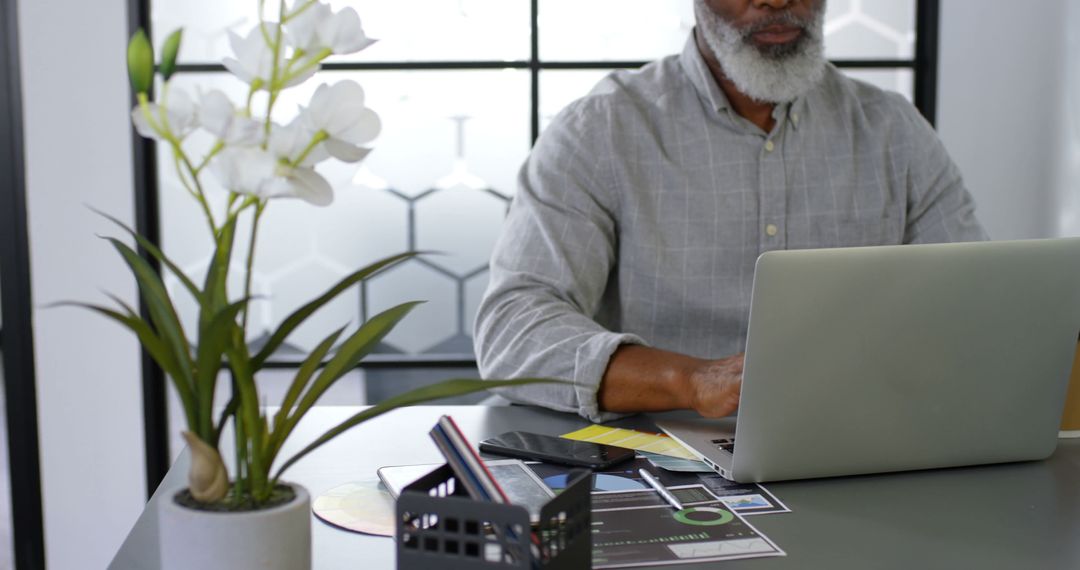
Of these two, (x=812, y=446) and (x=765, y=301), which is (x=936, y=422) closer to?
(x=812, y=446)

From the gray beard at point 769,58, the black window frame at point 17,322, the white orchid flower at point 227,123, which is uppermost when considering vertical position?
the gray beard at point 769,58

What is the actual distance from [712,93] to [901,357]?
0.99 meters

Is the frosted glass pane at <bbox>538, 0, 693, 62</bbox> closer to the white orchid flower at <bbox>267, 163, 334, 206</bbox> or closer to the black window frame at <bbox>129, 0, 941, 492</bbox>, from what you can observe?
the black window frame at <bbox>129, 0, 941, 492</bbox>

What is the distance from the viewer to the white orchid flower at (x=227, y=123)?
696mm

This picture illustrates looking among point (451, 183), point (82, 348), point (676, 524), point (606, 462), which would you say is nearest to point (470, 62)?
point (451, 183)

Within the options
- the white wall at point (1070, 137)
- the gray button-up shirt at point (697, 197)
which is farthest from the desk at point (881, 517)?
the white wall at point (1070, 137)

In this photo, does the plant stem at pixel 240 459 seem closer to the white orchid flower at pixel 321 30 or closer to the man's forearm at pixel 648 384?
the white orchid flower at pixel 321 30

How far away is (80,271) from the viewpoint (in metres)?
2.82

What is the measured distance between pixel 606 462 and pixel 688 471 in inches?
3.5

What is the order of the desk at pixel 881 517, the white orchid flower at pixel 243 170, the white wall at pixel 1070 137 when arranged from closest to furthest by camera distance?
the white orchid flower at pixel 243 170
the desk at pixel 881 517
the white wall at pixel 1070 137

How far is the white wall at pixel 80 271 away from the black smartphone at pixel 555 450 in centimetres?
189

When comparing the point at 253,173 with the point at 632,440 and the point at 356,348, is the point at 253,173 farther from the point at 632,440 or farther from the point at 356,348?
the point at 632,440

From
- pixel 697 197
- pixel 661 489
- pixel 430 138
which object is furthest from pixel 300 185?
pixel 430 138

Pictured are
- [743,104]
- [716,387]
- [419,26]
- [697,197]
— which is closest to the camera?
[716,387]
